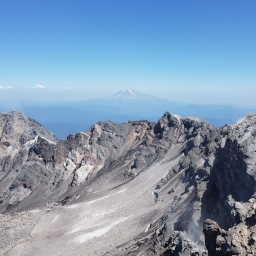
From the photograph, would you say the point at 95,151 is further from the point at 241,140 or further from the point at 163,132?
the point at 241,140

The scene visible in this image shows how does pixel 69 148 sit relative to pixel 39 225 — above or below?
above

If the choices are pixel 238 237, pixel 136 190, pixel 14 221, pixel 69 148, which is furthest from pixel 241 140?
pixel 69 148

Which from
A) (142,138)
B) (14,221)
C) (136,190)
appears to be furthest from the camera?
(142,138)

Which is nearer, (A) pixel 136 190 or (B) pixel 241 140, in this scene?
(B) pixel 241 140

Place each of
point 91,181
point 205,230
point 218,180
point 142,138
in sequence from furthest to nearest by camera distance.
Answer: point 142,138 → point 91,181 → point 218,180 → point 205,230

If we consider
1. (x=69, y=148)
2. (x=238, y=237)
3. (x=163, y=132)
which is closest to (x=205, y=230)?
(x=238, y=237)

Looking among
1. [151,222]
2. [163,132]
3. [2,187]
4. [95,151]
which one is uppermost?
[163,132]

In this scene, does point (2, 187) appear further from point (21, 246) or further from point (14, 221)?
point (21, 246)
